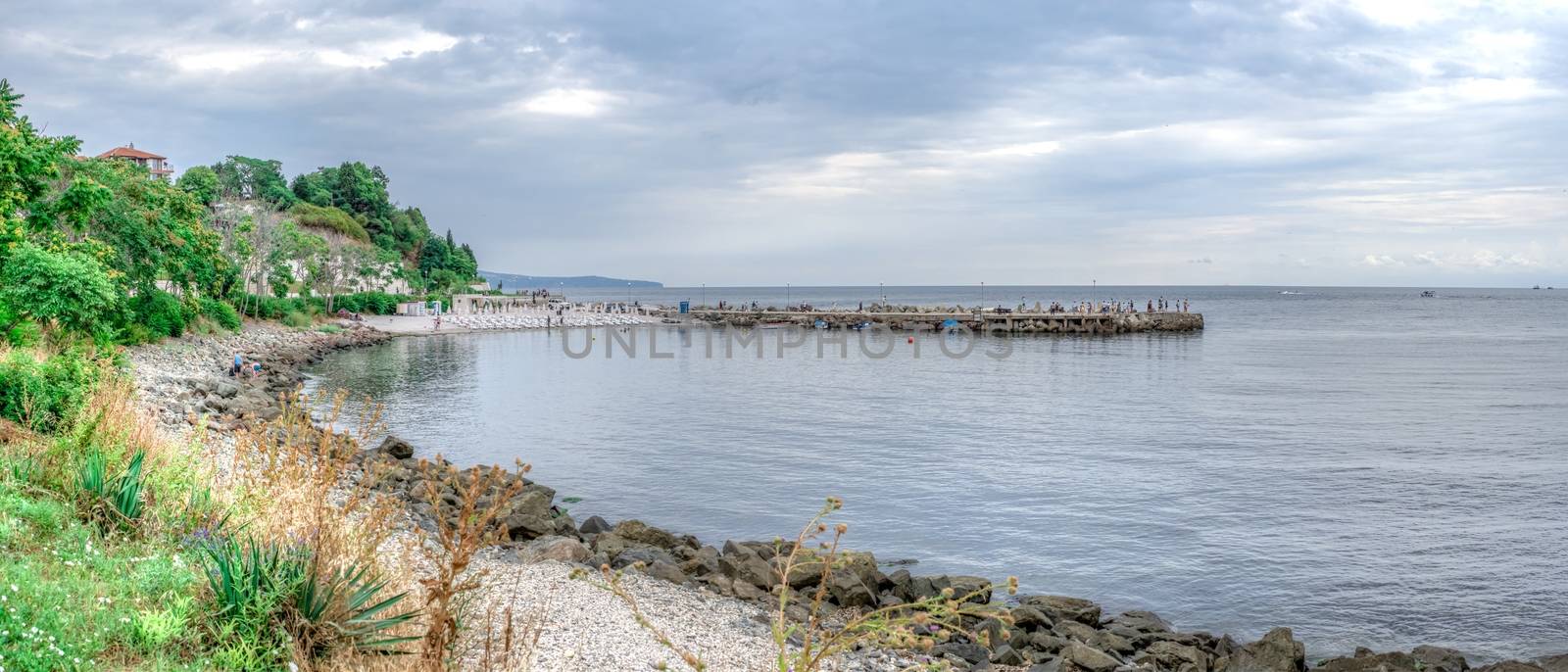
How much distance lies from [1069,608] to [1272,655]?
254 centimetres

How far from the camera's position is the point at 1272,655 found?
453 inches

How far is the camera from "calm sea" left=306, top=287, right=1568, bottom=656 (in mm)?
15148

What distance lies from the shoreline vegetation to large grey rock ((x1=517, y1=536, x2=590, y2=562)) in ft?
0.21

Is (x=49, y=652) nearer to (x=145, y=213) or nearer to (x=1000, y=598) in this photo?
(x=1000, y=598)

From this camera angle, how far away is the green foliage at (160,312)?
3975 centimetres

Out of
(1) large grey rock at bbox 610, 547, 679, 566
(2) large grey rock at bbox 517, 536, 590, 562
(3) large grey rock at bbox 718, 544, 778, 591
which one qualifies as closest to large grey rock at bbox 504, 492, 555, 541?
(2) large grey rock at bbox 517, 536, 590, 562

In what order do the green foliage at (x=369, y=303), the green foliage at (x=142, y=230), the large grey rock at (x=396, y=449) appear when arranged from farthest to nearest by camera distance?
the green foliage at (x=369, y=303) < the green foliage at (x=142, y=230) < the large grey rock at (x=396, y=449)

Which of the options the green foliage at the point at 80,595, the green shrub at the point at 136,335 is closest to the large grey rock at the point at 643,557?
the green foliage at the point at 80,595

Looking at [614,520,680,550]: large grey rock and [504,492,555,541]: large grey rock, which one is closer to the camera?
[504,492,555,541]: large grey rock

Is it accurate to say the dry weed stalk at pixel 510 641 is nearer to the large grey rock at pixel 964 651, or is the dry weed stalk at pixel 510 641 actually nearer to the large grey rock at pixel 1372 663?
the large grey rock at pixel 964 651

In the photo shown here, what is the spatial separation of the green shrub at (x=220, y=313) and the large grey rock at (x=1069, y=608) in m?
47.3

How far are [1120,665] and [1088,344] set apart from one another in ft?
209

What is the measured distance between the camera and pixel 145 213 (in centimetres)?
3662

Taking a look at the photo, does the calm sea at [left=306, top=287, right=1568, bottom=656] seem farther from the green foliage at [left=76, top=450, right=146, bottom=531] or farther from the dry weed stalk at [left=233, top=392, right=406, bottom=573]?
the green foliage at [left=76, top=450, right=146, bottom=531]
